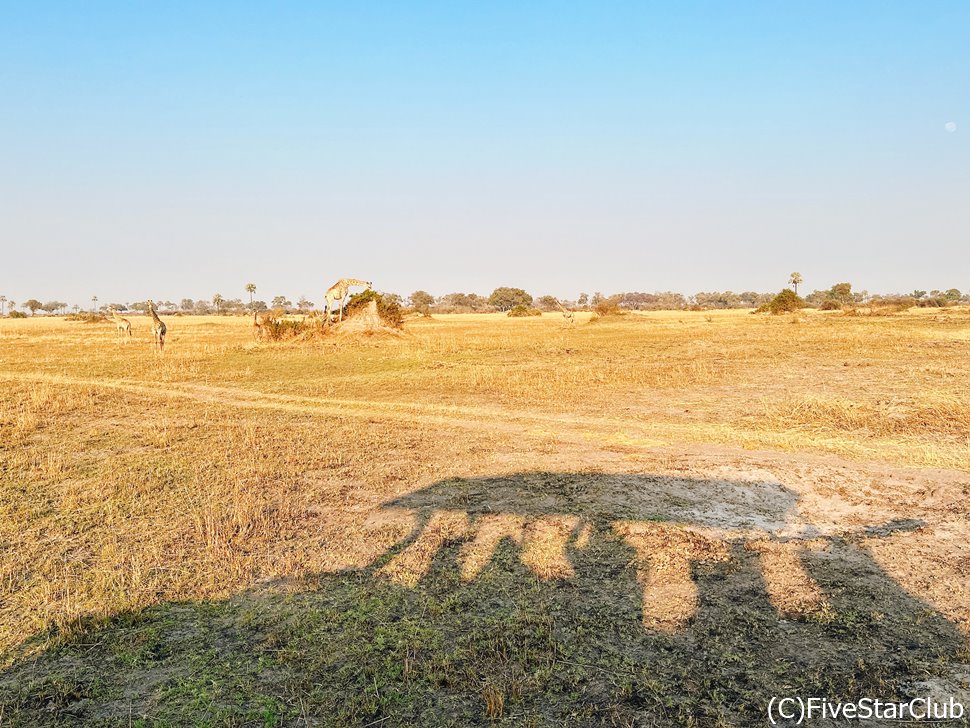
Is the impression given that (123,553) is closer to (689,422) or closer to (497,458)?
(497,458)

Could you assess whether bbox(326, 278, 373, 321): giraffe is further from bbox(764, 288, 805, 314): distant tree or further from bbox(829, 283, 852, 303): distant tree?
bbox(829, 283, 852, 303): distant tree

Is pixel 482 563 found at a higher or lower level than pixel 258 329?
lower

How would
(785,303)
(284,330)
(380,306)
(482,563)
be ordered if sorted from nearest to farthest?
(482,563) < (284,330) < (380,306) < (785,303)

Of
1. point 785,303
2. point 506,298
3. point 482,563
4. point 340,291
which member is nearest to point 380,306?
point 340,291

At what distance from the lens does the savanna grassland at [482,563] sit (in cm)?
404

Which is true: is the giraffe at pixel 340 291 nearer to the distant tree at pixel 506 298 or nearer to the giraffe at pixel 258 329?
the giraffe at pixel 258 329

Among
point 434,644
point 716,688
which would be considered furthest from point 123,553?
point 716,688

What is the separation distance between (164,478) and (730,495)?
782 cm

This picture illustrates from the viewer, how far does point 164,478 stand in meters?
8.74

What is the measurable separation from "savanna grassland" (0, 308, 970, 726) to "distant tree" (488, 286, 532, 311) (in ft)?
354

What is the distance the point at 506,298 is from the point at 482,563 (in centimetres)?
11760

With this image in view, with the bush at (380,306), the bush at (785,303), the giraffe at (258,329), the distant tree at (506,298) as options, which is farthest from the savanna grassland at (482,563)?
the distant tree at (506,298)

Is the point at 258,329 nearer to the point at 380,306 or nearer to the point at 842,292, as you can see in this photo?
the point at 380,306

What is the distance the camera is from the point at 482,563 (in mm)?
5902
